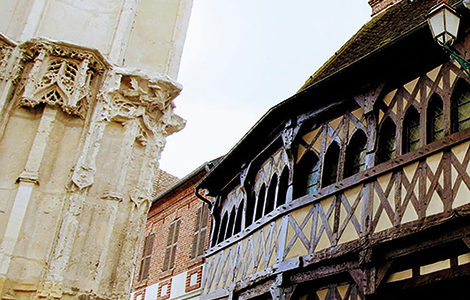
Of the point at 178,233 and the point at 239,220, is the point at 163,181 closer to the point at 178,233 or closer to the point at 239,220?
the point at 178,233

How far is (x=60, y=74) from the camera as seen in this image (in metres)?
2.99

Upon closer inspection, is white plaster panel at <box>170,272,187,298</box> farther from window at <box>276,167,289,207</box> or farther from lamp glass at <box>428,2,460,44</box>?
lamp glass at <box>428,2,460,44</box>

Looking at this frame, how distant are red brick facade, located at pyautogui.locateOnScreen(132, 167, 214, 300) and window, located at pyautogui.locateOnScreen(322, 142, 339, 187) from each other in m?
6.50

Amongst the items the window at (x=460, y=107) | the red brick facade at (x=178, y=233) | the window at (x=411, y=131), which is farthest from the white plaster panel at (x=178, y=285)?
the window at (x=460, y=107)

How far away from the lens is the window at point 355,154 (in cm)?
815

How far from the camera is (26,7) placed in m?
3.22

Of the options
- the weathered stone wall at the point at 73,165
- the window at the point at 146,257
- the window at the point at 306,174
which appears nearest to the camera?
the weathered stone wall at the point at 73,165

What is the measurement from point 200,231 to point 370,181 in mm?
8329

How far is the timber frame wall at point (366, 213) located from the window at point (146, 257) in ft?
25.1

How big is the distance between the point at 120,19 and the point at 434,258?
4977mm

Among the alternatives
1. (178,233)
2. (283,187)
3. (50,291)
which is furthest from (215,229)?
(50,291)

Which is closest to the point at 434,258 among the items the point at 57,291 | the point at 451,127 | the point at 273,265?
the point at 451,127

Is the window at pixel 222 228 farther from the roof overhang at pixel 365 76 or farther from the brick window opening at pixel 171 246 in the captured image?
the brick window opening at pixel 171 246

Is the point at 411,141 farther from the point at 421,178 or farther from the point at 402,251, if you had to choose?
the point at 402,251
